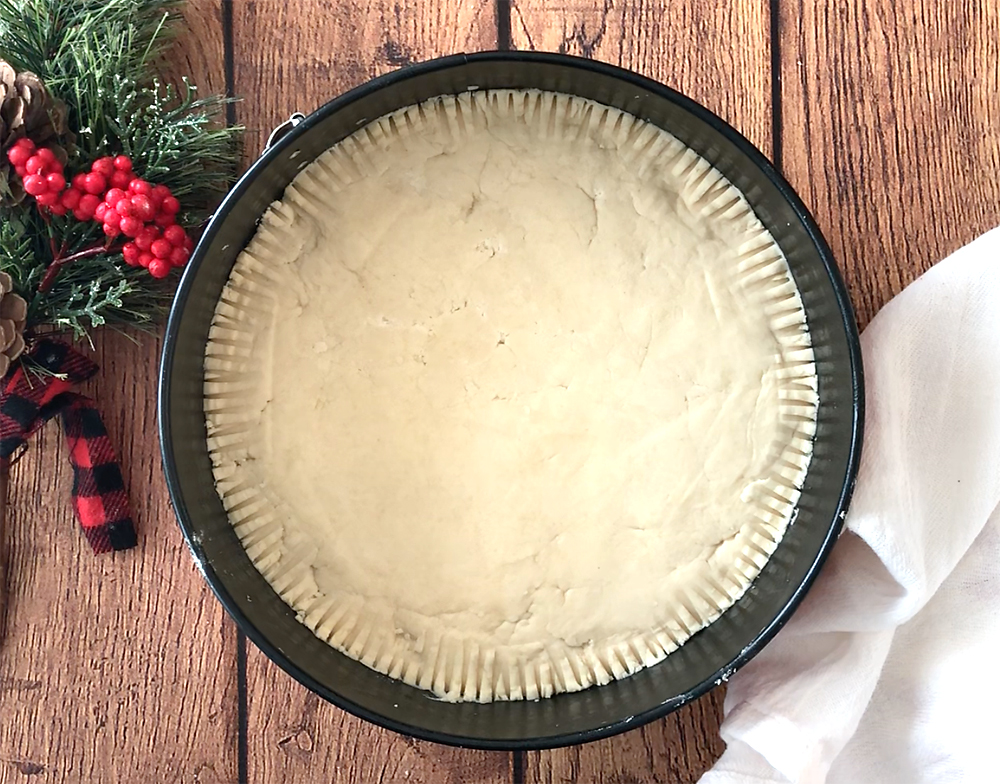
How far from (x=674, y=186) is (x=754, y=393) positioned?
154mm

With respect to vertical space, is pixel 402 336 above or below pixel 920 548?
above

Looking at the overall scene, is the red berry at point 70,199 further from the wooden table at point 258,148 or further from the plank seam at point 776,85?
the plank seam at point 776,85

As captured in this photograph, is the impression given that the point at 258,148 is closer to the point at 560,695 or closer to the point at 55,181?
the point at 55,181

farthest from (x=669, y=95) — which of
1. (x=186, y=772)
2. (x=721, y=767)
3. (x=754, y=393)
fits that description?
(x=186, y=772)

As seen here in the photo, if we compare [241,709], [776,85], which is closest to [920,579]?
[776,85]

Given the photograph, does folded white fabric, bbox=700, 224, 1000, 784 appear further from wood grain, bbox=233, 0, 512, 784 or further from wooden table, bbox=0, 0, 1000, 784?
wood grain, bbox=233, 0, 512, 784

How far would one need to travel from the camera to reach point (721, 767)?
63 cm

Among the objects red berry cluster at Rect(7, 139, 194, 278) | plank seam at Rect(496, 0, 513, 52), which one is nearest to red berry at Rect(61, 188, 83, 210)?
red berry cluster at Rect(7, 139, 194, 278)

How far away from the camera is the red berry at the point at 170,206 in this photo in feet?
1.94

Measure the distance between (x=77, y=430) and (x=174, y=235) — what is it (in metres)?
0.17

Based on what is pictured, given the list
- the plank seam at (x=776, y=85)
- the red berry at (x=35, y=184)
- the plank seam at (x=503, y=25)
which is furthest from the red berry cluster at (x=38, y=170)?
the plank seam at (x=776, y=85)

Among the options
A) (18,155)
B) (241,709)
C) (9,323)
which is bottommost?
(241,709)

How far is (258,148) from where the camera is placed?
664 millimetres

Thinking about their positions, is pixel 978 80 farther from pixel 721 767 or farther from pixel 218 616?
pixel 218 616
